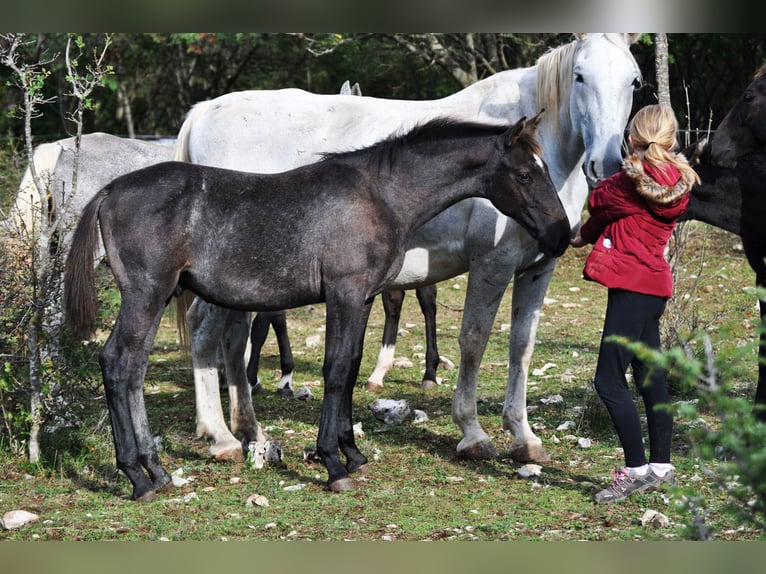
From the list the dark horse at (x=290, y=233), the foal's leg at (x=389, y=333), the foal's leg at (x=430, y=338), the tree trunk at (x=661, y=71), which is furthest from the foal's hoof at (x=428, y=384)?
the tree trunk at (x=661, y=71)

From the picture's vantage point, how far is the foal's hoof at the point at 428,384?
766 cm

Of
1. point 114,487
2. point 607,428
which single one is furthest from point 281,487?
point 607,428

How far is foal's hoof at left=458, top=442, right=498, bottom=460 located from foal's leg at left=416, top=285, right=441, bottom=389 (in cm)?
196

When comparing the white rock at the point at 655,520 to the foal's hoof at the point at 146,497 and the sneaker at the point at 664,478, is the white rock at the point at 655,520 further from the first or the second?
the foal's hoof at the point at 146,497

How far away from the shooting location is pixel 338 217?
5031mm

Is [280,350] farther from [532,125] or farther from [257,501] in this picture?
[532,125]

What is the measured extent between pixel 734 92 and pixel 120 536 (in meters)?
14.2

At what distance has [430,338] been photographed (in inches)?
309

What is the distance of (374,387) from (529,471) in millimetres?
2463

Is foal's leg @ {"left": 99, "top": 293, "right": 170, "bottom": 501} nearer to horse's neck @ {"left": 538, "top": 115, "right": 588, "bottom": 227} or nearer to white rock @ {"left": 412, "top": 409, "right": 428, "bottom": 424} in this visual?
white rock @ {"left": 412, "top": 409, "right": 428, "bottom": 424}

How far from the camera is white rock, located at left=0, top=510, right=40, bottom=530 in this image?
4438 mm

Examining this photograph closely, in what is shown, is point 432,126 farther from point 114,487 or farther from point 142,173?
point 114,487

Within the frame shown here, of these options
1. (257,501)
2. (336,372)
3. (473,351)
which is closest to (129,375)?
(257,501)

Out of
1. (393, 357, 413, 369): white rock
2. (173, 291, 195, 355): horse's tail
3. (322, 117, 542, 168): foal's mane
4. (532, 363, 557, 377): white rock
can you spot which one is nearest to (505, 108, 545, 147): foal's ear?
(322, 117, 542, 168): foal's mane
